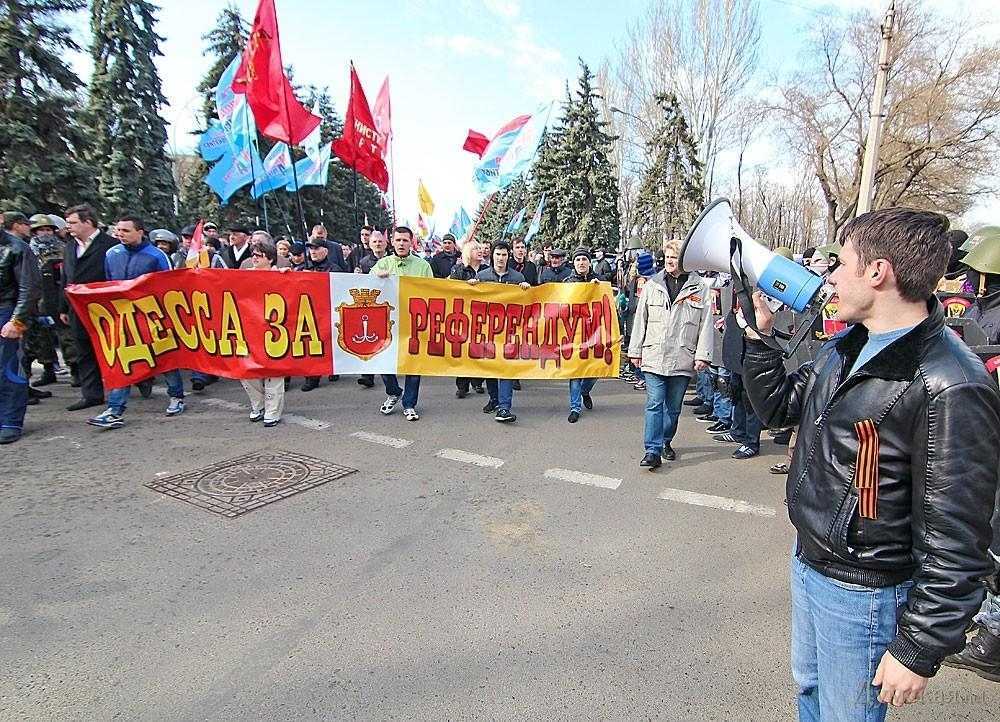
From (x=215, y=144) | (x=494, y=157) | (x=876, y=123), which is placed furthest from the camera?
(x=215, y=144)

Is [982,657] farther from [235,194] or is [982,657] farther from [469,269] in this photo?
[235,194]

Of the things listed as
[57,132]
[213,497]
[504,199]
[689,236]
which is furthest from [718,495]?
[504,199]

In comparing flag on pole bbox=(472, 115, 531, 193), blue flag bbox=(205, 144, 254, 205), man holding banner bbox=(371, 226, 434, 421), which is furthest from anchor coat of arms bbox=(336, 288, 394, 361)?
blue flag bbox=(205, 144, 254, 205)

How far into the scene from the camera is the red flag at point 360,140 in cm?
1064

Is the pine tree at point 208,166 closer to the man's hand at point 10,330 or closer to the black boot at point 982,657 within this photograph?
the man's hand at point 10,330

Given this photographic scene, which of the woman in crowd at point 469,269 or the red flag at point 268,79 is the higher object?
the red flag at point 268,79

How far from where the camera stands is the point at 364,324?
6621mm

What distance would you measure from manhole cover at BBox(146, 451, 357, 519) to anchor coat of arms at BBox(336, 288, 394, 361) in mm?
1650

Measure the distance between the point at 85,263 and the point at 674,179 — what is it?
19.5 metres

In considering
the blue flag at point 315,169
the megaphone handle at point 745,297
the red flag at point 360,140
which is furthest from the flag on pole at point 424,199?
the megaphone handle at point 745,297

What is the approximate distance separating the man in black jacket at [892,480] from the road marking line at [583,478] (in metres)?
3.13

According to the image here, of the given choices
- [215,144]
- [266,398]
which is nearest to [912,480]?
[266,398]

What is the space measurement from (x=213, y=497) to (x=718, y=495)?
3.83 metres

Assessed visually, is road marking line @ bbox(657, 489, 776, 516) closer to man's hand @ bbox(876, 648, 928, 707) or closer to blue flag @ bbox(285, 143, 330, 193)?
man's hand @ bbox(876, 648, 928, 707)
